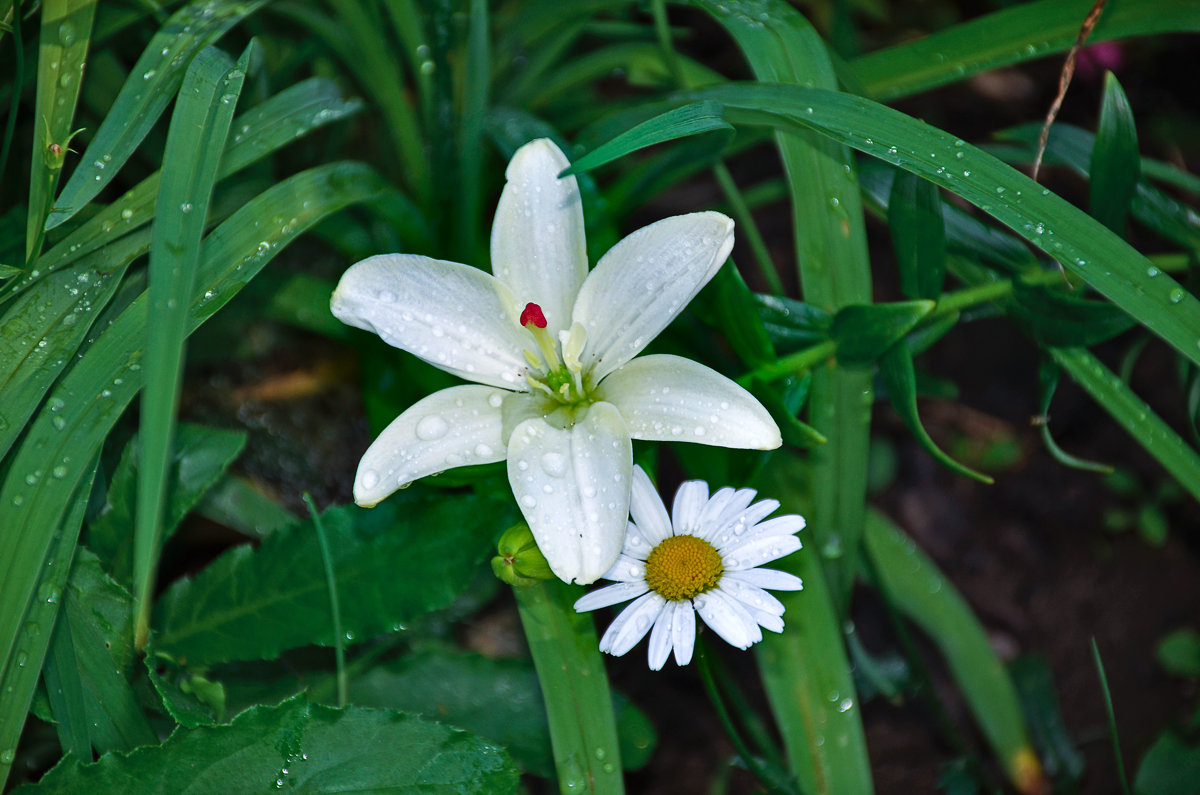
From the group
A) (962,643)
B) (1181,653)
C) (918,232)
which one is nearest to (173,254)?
(918,232)

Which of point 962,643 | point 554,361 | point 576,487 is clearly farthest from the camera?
point 962,643

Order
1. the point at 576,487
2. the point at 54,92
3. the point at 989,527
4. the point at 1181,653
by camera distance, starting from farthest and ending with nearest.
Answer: the point at 989,527
the point at 1181,653
the point at 54,92
the point at 576,487

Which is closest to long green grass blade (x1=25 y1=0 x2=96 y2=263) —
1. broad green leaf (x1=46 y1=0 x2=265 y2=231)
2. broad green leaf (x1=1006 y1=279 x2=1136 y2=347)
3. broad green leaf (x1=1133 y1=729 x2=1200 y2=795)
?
broad green leaf (x1=46 y1=0 x2=265 y2=231)

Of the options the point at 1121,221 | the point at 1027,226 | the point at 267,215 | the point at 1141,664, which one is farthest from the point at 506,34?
the point at 1141,664

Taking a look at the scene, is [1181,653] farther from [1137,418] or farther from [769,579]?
[769,579]

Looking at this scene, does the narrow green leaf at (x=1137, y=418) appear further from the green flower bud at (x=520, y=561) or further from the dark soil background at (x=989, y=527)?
the green flower bud at (x=520, y=561)

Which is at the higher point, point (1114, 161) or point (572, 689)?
point (1114, 161)

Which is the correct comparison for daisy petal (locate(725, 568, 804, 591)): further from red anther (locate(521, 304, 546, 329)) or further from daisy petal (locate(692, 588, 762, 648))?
red anther (locate(521, 304, 546, 329))
